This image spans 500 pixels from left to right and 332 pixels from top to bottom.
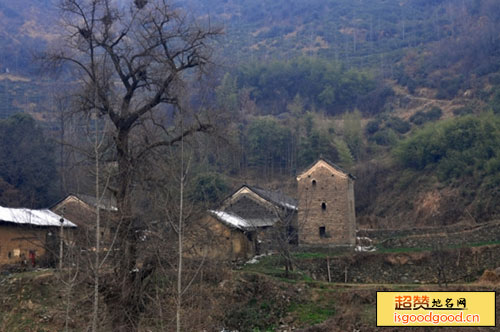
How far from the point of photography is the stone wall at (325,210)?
34.3m

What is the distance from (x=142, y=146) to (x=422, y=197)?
38352mm

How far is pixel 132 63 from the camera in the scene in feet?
53.2

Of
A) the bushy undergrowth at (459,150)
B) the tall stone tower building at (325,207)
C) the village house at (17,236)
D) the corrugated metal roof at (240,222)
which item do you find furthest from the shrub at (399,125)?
the village house at (17,236)

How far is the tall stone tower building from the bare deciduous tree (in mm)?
19307

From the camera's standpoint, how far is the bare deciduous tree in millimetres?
15297

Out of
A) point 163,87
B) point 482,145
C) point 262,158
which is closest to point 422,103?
point 262,158

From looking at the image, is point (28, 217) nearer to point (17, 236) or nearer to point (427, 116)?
point (17, 236)

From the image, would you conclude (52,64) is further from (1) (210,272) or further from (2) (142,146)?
(1) (210,272)

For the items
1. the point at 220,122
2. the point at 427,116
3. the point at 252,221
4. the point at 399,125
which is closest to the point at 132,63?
the point at 220,122

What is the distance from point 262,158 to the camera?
66.6 metres

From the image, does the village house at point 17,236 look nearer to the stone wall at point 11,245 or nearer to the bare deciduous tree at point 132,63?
Result: the stone wall at point 11,245

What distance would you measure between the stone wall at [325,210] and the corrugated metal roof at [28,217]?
1394 cm

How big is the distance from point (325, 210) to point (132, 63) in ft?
68.0

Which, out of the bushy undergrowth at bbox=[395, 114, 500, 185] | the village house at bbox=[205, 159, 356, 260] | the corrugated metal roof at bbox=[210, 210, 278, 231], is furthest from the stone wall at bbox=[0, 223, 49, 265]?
the bushy undergrowth at bbox=[395, 114, 500, 185]
